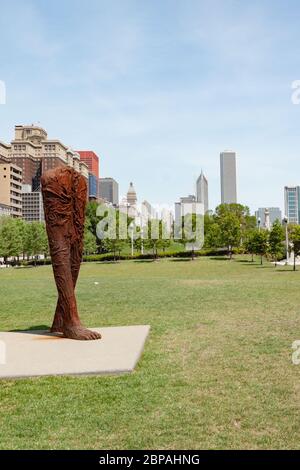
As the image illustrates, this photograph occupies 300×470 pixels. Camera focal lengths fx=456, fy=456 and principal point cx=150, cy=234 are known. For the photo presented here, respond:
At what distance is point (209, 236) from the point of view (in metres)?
55.1

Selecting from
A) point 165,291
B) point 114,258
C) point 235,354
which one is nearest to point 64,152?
point 114,258

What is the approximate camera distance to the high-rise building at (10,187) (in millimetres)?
100250

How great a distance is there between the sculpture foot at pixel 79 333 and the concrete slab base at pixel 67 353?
145 mm

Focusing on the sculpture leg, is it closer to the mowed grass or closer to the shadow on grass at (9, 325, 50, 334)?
the shadow on grass at (9, 325, 50, 334)

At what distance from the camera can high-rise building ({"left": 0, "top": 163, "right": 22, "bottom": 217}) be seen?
100250 mm

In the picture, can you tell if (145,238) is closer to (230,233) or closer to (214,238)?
(214,238)

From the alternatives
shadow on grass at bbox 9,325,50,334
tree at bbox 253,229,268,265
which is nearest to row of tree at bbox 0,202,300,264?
tree at bbox 253,229,268,265

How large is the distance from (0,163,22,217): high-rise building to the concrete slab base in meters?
93.8

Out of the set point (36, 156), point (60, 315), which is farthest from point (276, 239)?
point (36, 156)

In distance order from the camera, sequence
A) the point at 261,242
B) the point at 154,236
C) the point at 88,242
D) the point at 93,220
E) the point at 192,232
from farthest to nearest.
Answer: the point at 93,220 < the point at 88,242 < the point at 192,232 < the point at 154,236 < the point at 261,242

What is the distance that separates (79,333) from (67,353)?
1.24 meters

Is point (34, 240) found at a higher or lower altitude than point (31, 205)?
lower

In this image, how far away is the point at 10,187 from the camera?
333ft

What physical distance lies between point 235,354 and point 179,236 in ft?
157
